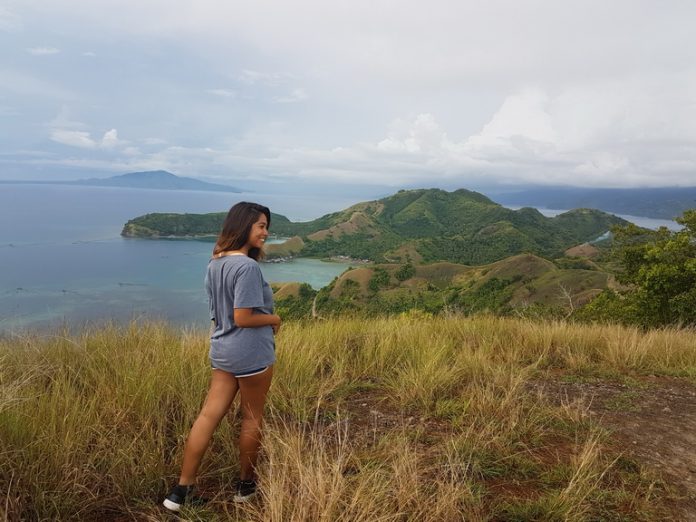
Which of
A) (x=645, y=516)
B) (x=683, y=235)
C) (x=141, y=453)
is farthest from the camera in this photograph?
(x=683, y=235)

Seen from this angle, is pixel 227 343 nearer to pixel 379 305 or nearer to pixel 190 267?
pixel 379 305

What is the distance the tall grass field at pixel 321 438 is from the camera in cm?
196

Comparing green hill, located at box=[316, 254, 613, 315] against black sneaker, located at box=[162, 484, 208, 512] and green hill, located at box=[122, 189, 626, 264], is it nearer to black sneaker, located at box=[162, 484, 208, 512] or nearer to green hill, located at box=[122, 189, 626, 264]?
green hill, located at box=[122, 189, 626, 264]

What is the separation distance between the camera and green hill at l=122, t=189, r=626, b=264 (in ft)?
453

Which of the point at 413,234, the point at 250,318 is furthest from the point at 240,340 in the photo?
the point at 413,234

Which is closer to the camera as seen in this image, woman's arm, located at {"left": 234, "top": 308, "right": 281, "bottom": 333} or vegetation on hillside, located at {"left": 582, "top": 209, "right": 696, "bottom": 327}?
woman's arm, located at {"left": 234, "top": 308, "right": 281, "bottom": 333}

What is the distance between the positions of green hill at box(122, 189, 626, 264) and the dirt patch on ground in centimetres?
12777

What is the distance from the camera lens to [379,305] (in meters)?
73.6

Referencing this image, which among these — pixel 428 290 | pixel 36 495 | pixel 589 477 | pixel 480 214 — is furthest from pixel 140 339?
pixel 480 214

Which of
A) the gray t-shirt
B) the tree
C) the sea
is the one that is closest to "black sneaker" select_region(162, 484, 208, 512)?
the gray t-shirt

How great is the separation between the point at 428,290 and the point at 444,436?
8301 cm

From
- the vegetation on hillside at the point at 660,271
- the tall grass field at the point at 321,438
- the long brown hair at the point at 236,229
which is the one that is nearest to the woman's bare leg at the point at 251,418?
the tall grass field at the point at 321,438

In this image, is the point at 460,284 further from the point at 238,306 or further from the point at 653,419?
the point at 238,306

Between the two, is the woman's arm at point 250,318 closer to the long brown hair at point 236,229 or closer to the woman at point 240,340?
the woman at point 240,340
